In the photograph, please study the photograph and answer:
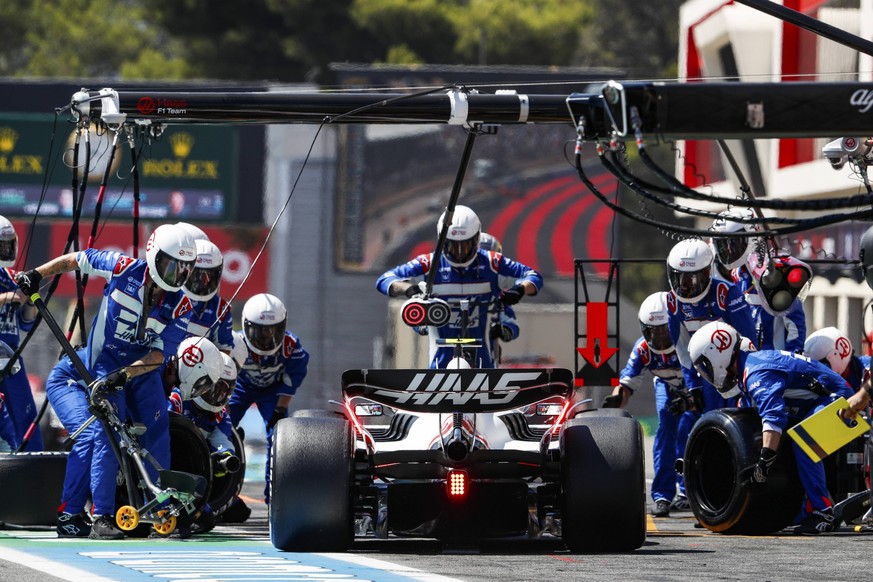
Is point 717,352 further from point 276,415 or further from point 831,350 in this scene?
point 276,415

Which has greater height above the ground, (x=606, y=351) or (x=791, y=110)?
(x=791, y=110)

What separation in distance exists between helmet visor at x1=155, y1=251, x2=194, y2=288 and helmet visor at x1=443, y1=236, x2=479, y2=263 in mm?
3054

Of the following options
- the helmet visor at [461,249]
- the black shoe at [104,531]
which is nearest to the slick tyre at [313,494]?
the black shoe at [104,531]

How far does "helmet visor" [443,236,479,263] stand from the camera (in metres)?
14.4

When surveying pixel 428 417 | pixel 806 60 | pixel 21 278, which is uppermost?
pixel 806 60

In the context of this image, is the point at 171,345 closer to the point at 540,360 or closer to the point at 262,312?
the point at 262,312

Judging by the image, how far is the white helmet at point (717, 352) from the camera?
13.0 m

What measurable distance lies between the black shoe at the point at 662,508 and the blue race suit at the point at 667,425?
36mm

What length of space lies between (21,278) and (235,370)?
6.40ft

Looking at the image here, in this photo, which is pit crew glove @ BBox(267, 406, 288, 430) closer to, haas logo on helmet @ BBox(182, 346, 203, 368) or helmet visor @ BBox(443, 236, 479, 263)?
helmet visor @ BBox(443, 236, 479, 263)

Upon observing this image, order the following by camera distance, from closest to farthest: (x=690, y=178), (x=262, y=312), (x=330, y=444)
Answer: (x=330, y=444) < (x=262, y=312) < (x=690, y=178)

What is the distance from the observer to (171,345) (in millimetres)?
→ 12242

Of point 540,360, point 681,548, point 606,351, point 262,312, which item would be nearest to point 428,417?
point 681,548

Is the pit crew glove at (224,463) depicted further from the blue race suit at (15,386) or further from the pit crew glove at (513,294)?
the pit crew glove at (513,294)
